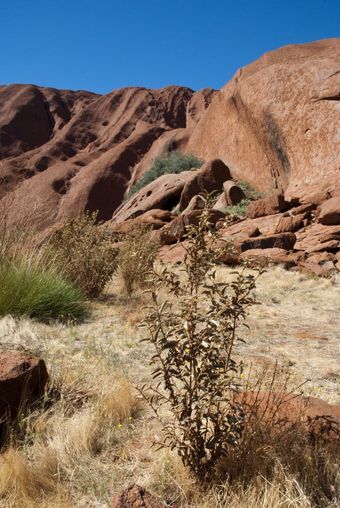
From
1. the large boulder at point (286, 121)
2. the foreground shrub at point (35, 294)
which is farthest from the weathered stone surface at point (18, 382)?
the large boulder at point (286, 121)

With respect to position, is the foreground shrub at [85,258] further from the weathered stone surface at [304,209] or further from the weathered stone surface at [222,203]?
the weathered stone surface at [222,203]

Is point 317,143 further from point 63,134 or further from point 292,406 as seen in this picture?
point 63,134

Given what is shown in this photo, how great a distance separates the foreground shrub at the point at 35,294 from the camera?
477 centimetres

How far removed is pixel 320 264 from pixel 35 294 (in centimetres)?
574

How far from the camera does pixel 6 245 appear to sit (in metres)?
5.59

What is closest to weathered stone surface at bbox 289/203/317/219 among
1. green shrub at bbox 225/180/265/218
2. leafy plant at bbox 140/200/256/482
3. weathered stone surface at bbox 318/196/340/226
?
weathered stone surface at bbox 318/196/340/226

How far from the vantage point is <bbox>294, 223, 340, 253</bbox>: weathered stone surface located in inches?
360

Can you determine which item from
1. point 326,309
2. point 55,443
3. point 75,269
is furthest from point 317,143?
point 55,443

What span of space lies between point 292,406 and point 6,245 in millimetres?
4287

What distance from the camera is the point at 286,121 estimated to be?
14.5 m

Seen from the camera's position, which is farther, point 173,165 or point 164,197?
point 173,165

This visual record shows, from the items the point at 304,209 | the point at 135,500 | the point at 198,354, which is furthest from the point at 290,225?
the point at 135,500

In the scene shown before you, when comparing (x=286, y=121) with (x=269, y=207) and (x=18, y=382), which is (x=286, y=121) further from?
(x=18, y=382)

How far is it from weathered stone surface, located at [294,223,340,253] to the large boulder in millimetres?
1821
